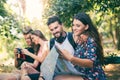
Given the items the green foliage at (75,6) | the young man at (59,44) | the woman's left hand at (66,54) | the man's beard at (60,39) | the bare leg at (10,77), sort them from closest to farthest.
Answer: the woman's left hand at (66,54) → the young man at (59,44) → the man's beard at (60,39) → the bare leg at (10,77) → the green foliage at (75,6)

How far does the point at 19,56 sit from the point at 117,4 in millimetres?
5594

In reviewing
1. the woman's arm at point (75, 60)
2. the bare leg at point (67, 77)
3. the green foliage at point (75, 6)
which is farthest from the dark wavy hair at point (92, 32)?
the green foliage at point (75, 6)

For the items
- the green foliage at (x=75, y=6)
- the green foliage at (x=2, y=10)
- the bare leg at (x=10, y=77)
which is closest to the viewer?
the bare leg at (x=10, y=77)

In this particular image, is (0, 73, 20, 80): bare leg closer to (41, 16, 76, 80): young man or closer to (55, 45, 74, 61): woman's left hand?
(41, 16, 76, 80): young man

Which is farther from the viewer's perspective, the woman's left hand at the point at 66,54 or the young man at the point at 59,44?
the young man at the point at 59,44

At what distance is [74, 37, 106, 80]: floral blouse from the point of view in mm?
3292

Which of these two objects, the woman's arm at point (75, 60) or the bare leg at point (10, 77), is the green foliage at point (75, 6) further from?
the woman's arm at point (75, 60)

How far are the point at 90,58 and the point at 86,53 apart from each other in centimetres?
9

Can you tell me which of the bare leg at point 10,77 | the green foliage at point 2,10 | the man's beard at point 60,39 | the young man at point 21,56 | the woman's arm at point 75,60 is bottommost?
the bare leg at point 10,77

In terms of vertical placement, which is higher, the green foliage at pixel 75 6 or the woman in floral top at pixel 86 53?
the green foliage at pixel 75 6

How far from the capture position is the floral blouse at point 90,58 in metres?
3.29

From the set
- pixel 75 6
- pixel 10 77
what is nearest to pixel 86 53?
pixel 10 77

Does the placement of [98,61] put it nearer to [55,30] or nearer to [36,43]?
[55,30]

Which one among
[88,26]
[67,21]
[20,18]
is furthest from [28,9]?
[88,26]
